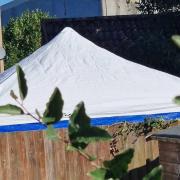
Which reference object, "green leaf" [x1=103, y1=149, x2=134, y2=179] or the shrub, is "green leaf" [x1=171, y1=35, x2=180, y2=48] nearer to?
"green leaf" [x1=103, y1=149, x2=134, y2=179]

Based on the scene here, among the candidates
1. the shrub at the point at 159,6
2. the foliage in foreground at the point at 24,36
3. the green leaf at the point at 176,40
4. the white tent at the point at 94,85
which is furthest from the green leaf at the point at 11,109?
the foliage in foreground at the point at 24,36

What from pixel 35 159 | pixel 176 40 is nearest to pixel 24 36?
pixel 35 159

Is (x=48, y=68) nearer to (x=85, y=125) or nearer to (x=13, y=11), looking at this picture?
(x=85, y=125)

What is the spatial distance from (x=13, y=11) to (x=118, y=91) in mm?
21011

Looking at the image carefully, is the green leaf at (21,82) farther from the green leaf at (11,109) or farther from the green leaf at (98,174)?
the green leaf at (98,174)

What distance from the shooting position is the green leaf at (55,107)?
111 centimetres

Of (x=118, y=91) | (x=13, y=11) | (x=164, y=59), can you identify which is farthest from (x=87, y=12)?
(x=118, y=91)

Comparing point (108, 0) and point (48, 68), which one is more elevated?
point (108, 0)

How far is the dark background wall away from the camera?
21859 millimetres

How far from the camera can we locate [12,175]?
6.43m

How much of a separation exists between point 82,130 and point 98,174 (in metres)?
0.08

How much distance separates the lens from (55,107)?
1.12 meters

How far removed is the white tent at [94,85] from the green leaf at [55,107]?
9.94ft

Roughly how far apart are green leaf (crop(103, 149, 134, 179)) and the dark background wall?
20.3 meters
